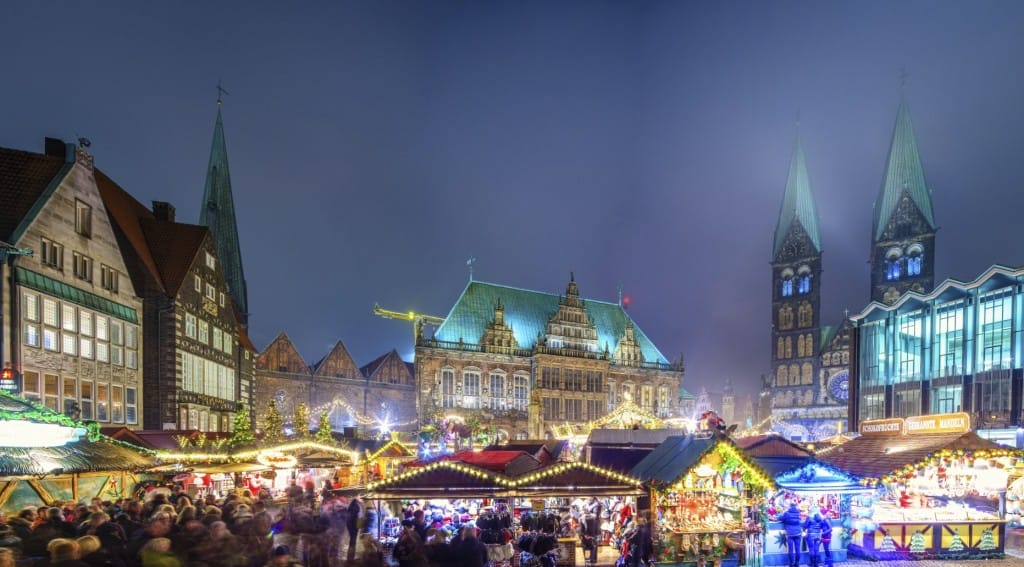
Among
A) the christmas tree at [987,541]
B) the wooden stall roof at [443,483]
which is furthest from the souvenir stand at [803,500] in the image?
the wooden stall roof at [443,483]

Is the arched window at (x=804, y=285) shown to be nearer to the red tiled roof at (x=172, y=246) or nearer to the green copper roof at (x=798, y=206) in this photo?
the green copper roof at (x=798, y=206)

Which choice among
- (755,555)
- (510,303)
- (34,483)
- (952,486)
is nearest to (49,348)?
(34,483)

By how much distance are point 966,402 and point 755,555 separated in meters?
29.4

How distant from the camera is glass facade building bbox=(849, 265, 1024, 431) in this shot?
34.9 metres

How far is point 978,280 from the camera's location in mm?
36438

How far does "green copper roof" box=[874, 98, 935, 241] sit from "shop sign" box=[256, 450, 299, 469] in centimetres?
8169

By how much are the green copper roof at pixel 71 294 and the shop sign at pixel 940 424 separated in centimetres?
2495

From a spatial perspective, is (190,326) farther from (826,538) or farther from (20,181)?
(826,538)

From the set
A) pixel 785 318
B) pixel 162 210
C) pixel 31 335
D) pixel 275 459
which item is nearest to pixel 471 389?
pixel 162 210

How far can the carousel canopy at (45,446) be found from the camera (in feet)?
34.0

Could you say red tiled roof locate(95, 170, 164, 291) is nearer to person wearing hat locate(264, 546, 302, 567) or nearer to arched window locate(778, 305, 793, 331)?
person wearing hat locate(264, 546, 302, 567)

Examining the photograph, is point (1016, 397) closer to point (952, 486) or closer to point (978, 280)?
point (978, 280)

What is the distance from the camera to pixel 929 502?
19703 millimetres

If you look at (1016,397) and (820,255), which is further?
(820,255)
